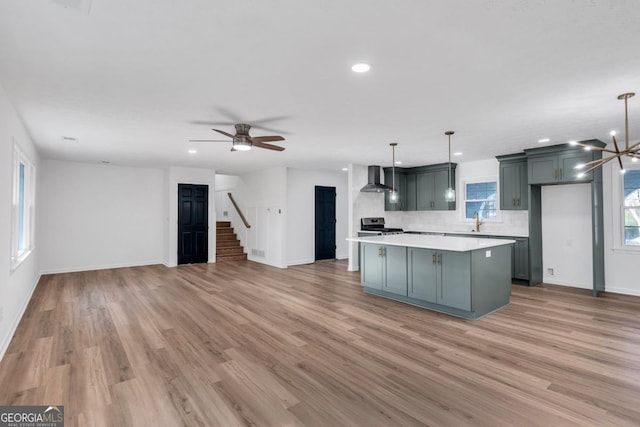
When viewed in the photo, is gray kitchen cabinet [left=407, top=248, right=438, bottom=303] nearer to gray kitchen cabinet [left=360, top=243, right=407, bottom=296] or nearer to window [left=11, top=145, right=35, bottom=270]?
gray kitchen cabinet [left=360, top=243, right=407, bottom=296]

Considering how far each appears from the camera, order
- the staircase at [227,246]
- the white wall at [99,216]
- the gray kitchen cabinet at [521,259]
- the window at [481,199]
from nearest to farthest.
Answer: the gray kitchen cabinet at [521,259] < the window at [481,199] < the white wall at [99,216] < the staircase at [227,246]

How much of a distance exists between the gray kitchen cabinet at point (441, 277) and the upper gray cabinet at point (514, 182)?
9.85 feet

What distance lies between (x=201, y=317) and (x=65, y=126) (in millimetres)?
3160

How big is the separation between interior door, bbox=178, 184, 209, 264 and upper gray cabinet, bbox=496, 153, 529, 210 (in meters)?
7.17

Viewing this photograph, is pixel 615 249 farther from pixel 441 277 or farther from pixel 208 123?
pixel 208 123

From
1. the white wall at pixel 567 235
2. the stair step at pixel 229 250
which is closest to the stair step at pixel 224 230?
the stair step at pixel 229 250

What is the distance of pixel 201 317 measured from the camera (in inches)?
171

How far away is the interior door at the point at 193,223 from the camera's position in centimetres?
845

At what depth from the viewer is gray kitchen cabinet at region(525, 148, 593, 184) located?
5.37 m

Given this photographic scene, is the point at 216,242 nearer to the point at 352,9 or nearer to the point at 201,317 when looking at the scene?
the point at 201,317

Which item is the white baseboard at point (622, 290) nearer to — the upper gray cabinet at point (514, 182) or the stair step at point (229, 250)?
the upper gray cabinet at point (514, 182)

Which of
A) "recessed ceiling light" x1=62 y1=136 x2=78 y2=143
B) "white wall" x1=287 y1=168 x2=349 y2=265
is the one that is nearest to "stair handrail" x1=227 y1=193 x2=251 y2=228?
"white wall" x1=287 y1=168 x2=349 y2=265

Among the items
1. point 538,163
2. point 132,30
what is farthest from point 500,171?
point 132,30

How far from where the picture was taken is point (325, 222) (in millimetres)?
9328
